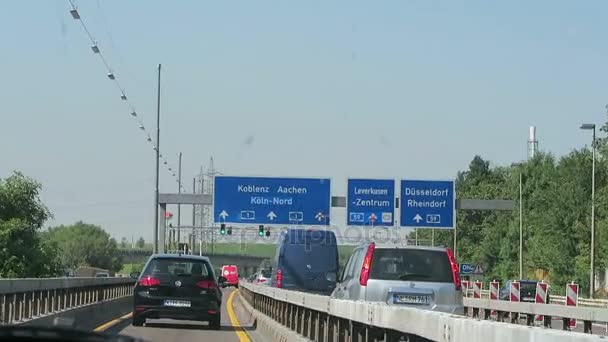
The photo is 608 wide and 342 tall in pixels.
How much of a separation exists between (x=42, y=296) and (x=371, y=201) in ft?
90.5

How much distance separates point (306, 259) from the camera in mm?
43156

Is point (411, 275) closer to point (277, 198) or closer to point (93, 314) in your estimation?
point (93, 314)

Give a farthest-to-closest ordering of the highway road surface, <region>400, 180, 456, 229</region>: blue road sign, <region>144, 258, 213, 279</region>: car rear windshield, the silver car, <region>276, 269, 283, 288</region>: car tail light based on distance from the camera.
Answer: <region>400, 180, 456, 229</region>: blue road sign
<region>276, 269, 283, 288</region>: car tail light
<region>144, 258, 213, 279</region>: car rear windshield
the highway road surface
the silver car

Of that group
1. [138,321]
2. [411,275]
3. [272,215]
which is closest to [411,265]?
[411,275]

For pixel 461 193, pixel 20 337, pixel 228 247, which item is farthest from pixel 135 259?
pixel 20 337

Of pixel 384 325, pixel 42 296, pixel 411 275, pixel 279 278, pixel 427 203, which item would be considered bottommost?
pixel 279 278

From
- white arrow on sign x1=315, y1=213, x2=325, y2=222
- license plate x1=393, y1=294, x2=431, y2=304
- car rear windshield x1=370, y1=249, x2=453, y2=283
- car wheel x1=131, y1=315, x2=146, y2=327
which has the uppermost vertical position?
white arrow on sign x1=315, y1=213, x2=325, y2=222

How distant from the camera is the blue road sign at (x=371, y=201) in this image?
163ft

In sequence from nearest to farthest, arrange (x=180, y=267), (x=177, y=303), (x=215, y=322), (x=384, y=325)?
(x=384, y=325) → (x=177, y=303) → (x=180, y=267) → (x=215, y=322)

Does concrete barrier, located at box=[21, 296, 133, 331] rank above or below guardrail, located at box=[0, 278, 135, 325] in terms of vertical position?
below

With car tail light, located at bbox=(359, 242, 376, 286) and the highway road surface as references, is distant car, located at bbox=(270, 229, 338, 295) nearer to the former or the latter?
the highway road surface

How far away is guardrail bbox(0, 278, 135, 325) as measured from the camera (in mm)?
19359

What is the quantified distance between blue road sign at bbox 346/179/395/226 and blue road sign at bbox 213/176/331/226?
114 centimetres

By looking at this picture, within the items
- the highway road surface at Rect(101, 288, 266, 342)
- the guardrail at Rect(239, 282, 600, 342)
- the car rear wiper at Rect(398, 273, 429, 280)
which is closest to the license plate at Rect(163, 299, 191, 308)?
the highway road surface at Rect(101, 288, 266, 342)
